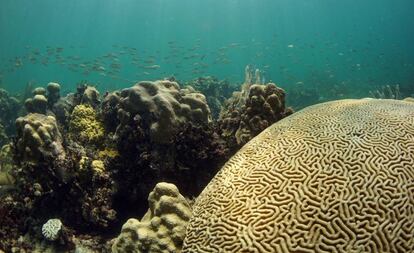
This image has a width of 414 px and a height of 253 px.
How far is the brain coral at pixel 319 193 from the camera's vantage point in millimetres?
3254

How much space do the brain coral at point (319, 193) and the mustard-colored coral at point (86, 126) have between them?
399 cm

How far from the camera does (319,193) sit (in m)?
3.55

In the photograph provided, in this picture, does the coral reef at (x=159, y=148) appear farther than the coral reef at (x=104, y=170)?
Yes

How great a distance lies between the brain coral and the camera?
10.7 feet

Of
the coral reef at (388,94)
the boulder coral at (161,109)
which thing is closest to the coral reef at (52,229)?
the boulder coral at (161,109)

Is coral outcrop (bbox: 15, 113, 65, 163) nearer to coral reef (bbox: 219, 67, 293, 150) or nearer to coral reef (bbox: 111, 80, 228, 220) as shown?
coral reef (bbox: 111, 80, 228, 220)

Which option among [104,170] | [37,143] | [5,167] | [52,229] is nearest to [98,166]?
[104,170]

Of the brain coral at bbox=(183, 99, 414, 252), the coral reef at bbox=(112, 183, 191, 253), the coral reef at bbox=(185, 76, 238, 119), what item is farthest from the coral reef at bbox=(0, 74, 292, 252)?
the coral reef at bbox=(185, 76, 238, 119)

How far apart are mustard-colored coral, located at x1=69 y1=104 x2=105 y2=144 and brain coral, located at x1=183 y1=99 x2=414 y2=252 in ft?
13.1

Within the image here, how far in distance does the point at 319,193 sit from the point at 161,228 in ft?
5.86

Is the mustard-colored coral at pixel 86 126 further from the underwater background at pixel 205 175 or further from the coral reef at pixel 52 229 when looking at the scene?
the coral reef at pixel 52 229

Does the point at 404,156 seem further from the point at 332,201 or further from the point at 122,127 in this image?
the point at 122,127

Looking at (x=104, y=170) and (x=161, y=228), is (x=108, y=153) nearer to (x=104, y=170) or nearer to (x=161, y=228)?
(x=104, y=170)

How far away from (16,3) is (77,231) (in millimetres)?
66276
